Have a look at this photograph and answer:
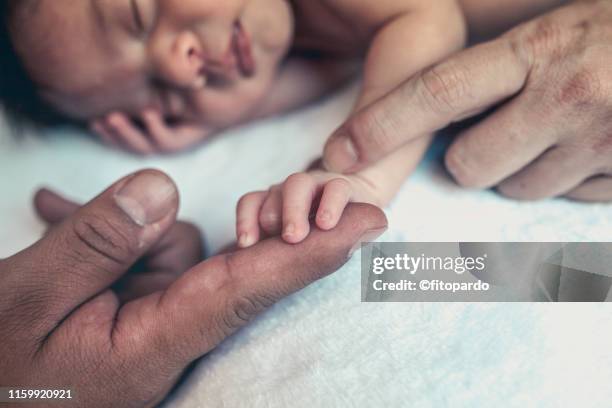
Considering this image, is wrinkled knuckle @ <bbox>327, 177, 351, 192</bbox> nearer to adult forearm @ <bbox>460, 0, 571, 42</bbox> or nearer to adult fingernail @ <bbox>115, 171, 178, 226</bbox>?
adult fingernail @ <bbox>115, 171, 178, 226</bbox>

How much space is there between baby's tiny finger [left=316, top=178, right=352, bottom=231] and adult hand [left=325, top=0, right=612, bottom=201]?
0.09 metres

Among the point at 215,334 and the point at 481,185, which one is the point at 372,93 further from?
the point at 215,334

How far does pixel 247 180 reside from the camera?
76 cm

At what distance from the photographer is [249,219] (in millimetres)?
538

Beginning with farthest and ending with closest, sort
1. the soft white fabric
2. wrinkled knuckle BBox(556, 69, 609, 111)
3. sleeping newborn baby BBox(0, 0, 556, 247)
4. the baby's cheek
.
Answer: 1. the baby's cheek
2. sleeping newborn baby BBox(0, 0, 556, 247)
3. wrinkled knuckle BBox(556, 69, 609, 111)
4. the soft white fabric

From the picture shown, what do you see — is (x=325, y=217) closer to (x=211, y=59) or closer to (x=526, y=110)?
(x=526, y=110)

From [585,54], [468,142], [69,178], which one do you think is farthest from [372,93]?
[69,178]

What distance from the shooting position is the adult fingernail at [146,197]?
50cm

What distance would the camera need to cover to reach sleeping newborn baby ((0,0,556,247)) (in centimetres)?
68

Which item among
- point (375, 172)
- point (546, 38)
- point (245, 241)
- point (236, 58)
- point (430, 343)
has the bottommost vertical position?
point (430, 343)

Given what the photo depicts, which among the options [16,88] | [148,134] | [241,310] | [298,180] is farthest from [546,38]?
[16,88]

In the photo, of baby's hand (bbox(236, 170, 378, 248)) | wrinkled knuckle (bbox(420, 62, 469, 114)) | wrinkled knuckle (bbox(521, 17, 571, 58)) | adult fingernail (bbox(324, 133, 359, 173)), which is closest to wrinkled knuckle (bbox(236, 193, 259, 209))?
baby's hand (bbox(236, 170, 378, 248))

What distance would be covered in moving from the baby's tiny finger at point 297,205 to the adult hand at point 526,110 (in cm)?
9

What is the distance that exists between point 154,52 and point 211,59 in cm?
8
